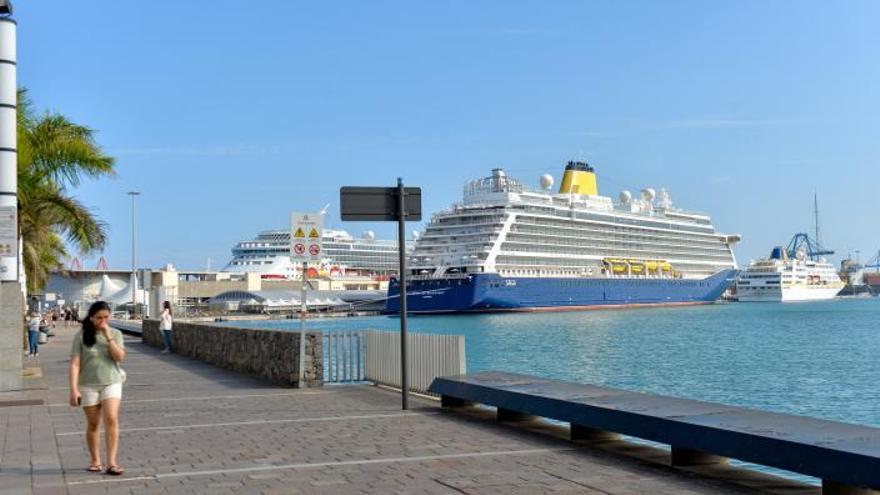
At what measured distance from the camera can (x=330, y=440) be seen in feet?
31.3

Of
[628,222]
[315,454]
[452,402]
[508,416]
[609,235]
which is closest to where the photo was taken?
[315,454]

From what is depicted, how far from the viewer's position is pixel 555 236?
298ft

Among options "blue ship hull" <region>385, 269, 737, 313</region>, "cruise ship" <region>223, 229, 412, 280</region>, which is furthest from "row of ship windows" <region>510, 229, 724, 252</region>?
"cruise ship" <region>223, 229, 412, 280</region>

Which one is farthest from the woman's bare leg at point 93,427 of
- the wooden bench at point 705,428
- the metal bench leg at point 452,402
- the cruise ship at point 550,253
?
the cruise ship at point 550,253

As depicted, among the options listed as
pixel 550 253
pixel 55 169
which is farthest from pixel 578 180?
pixel 55 169

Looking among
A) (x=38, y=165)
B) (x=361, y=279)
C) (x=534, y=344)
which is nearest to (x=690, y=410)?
(x=38, y=165)

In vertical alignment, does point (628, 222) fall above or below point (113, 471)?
above

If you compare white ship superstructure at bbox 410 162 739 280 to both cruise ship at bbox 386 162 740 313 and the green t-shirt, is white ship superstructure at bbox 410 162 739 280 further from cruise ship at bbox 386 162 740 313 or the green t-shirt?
the green t-shirt

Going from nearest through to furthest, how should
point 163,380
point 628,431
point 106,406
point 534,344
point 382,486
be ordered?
point 382,486, point 106,406, point 628,431, point 163,380, point 534,344

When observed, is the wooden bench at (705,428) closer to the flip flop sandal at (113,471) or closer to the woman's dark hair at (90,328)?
the flip flop sandal at (113,471)

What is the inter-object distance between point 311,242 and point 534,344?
31.7 metres

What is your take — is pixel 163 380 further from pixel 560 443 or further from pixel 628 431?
pixel 628 431

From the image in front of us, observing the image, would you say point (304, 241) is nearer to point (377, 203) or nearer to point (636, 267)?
point (377, 203)

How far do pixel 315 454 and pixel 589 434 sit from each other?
2.62m
